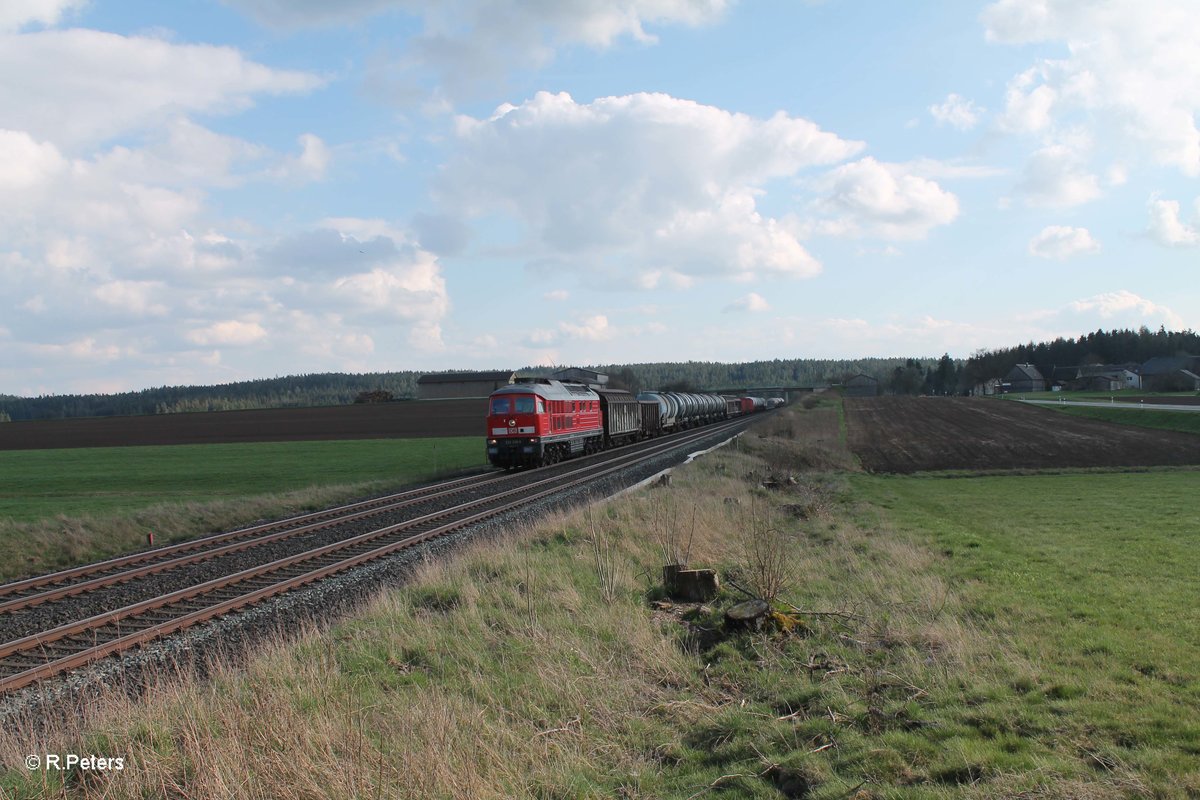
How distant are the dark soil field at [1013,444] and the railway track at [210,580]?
23.0 meters

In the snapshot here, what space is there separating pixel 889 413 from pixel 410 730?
85.4 m

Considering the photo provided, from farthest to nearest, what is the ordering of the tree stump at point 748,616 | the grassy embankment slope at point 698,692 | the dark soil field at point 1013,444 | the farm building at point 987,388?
the farm building at point 987,388 → the dark soil field at point 1013,444 → the tree stump at point 748,616 → the grassy embankment slope at point 698,692

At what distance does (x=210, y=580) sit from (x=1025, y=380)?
6607 inches

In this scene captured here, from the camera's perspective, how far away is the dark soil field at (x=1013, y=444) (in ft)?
125

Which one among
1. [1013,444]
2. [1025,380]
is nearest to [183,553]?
[1013,444]

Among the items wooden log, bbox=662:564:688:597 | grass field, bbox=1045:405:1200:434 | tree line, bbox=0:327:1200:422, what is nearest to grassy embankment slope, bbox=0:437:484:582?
wooden log, bbox=662:564:688:597

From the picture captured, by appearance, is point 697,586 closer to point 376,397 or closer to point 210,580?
point 210,580

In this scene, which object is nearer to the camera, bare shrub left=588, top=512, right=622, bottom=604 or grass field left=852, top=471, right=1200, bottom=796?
grass field left=852, top=471, right=1200, bottom=796

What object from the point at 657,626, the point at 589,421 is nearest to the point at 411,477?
the point at 589,421

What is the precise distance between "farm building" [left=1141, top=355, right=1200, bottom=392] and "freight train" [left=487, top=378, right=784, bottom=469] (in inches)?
3496

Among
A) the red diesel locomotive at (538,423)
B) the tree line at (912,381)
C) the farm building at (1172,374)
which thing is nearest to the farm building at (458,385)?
the tree line at (912,381)

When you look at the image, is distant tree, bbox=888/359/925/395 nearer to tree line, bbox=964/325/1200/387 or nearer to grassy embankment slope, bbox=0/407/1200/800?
tree line, bbox=964/325/1200/387

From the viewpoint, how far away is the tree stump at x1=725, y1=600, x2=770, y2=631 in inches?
351

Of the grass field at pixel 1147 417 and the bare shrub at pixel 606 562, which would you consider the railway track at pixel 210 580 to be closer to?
the bare shrub at pixel 606 562
